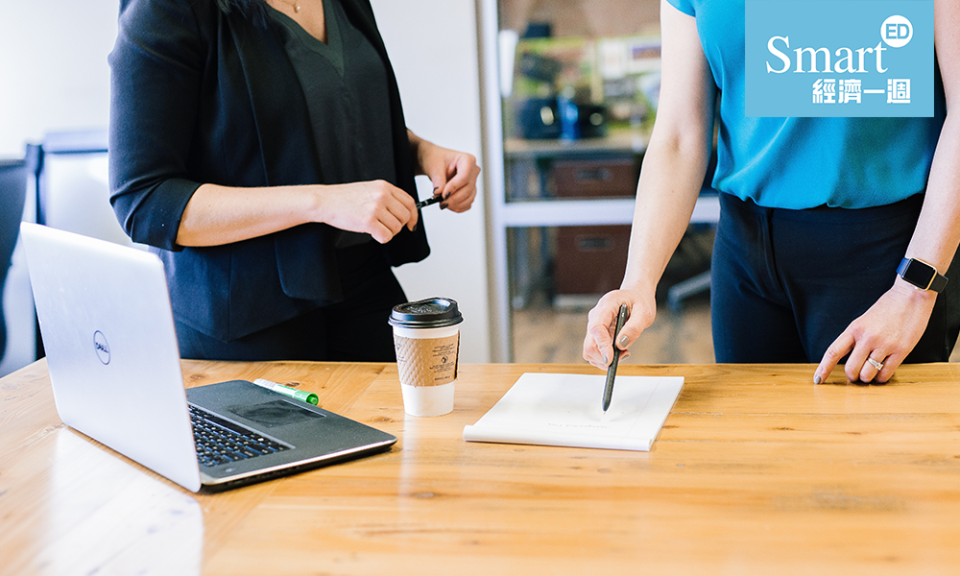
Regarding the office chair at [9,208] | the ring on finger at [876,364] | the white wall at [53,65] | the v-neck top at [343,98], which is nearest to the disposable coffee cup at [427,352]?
the v-neck top at [343,98]

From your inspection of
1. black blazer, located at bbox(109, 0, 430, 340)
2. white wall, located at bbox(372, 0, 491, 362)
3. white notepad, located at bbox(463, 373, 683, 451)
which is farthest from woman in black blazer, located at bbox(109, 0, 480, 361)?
white wall, located at bbox(372, 0, 491, 362)

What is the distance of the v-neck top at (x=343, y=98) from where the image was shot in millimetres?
1398

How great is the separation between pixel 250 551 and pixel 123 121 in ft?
2.57

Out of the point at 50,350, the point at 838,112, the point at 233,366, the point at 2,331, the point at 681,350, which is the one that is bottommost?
the point at 681,350

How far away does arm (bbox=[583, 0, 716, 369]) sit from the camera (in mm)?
1250

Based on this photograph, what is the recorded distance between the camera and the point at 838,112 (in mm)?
1156

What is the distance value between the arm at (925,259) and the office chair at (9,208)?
251 cm

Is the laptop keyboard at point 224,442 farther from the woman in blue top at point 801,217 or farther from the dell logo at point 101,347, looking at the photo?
the woman in blue top at point 801,217

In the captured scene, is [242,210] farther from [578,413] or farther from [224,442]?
[578,413]

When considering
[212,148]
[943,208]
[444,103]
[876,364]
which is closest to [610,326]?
[876,364]

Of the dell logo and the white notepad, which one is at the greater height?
the dell logo

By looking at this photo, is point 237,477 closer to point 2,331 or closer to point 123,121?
point 123,121

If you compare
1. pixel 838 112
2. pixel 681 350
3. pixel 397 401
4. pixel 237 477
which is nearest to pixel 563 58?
pixel 681 350

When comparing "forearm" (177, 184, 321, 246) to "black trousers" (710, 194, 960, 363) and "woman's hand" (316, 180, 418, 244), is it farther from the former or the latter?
"black trousers" (710, 194, 960, 363)
